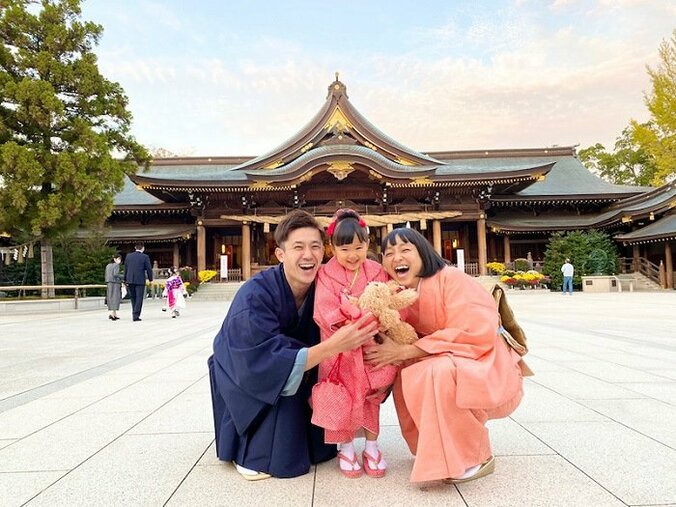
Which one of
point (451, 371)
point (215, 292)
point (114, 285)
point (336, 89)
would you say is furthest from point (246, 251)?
point (451, 371)

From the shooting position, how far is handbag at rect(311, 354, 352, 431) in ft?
6.40

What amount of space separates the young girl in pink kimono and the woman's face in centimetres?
13

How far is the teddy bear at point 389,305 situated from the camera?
1.84 m

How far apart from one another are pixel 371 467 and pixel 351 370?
48cm

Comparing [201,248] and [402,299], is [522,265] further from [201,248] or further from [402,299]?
[402,299]

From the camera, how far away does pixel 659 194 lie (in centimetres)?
1983

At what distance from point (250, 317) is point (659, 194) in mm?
24014

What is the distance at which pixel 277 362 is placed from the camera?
189cm

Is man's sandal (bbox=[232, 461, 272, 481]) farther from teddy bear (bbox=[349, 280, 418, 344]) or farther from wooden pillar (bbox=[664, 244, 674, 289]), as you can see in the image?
wooden pillar (bbox=[664, 244, 674, 289])

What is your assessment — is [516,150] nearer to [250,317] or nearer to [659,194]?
[659,194]

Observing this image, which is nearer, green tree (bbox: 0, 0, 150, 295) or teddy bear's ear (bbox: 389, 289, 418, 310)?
teddy bear's ear (bbox: 389, 289, 418, 310)

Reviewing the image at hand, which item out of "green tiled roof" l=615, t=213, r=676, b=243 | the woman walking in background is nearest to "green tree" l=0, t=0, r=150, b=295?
the woman walking in background

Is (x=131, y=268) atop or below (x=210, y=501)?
atop

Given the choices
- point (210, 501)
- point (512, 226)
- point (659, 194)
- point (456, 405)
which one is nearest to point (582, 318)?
point (456, 405)
